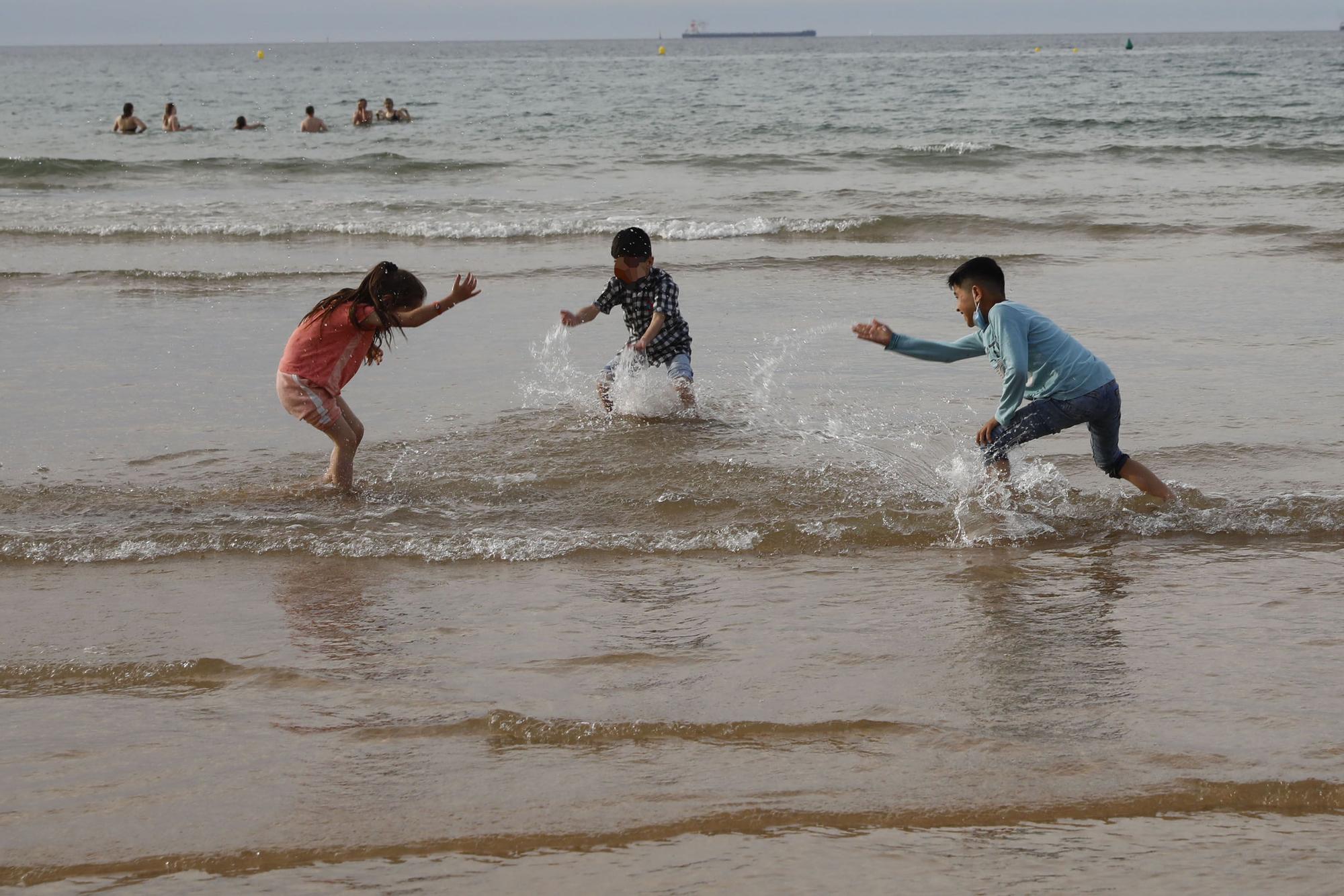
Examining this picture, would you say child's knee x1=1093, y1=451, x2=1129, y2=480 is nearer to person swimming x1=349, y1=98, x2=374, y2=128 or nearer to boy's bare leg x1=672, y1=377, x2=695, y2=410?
boy's bare leg x1=672, y1=377, x2=695, y2=410

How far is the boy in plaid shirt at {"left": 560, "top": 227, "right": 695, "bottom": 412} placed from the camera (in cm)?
740

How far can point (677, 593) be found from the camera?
4.83 meters

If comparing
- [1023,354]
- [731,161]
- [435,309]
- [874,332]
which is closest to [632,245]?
[435,309]

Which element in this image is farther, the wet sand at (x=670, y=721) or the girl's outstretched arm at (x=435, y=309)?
the girl's outstretched arm at (x=435, y=309)

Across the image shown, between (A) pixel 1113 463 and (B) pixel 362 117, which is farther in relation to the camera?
(B) pixel 362 117

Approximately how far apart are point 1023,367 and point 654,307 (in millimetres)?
2861

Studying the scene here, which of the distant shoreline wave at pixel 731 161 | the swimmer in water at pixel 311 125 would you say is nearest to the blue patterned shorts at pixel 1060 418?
the distant shoreline wave at pixel 731 161

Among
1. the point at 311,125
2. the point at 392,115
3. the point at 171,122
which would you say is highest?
the point at 392,115

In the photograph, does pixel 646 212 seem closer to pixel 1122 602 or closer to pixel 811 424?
pixel 811 424

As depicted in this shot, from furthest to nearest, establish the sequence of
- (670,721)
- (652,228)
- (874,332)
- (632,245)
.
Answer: (652,228) → (632,245) → (874,332) → (670,721)

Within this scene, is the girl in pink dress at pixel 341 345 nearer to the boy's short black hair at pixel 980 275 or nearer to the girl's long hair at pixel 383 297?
the girl's long hair at pixel 383 297

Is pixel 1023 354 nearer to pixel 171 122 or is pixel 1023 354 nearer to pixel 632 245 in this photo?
pixel 632 245

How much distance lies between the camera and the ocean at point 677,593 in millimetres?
3074

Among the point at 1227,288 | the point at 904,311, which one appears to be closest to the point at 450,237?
the point at 904,311
